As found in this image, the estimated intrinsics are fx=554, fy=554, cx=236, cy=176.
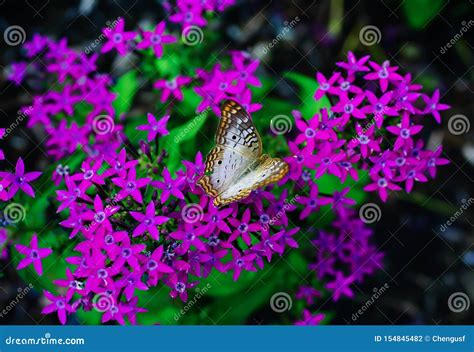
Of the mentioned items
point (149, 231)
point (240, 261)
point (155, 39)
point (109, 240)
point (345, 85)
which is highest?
point (345, 85)

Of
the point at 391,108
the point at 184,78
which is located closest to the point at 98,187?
the point at 184,78

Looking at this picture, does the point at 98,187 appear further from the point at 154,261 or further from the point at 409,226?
the point at 409,226

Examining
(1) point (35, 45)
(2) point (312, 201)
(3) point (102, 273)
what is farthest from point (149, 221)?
(1) point (35, 45)

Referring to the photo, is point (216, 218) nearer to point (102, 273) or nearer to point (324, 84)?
point (102, 273)

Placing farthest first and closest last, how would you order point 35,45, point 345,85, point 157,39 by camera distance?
1. point 35,45
2. point 157,39
3. point 345,85

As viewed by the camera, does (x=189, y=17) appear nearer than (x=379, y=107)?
No

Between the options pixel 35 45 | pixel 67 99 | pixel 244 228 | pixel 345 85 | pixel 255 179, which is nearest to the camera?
pixel 255 179

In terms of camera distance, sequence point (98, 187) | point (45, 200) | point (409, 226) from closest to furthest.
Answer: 1. point (98, 187)
2. point (45, 200)
3. point (409, 226)
